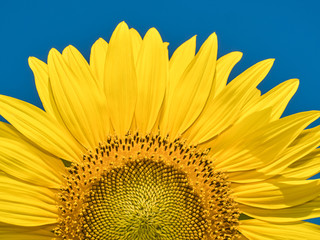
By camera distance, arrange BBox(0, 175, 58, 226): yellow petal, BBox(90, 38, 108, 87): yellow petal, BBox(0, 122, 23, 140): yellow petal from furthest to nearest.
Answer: BBox(90, 38, 108, 87): yellow petal
BBox(0, 122, 23, 140): yellow petal
BBox(0, 175, 58, 226): yellow petal

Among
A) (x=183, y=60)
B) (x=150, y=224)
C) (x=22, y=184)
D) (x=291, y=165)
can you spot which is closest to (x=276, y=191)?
(x=291, y=165)

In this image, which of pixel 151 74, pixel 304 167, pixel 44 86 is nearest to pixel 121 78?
pixel 151 74

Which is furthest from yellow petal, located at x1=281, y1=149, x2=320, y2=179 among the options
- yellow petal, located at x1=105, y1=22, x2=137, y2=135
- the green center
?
yellow petal, located at x1=105, y1=22, x2=137, y2=135

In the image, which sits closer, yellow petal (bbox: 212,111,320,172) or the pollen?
the pollen

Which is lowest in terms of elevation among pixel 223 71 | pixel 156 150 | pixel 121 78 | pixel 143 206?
pixel 143 206

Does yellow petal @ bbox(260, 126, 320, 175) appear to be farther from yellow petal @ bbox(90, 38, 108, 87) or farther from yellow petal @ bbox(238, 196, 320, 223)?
yellow petal @ bbox(90, 38, 108, 87)

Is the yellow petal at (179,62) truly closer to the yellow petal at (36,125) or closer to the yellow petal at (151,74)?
the yellow petal at (151,74)

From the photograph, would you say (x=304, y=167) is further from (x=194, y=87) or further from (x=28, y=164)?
(x=28, y=164)
